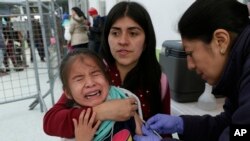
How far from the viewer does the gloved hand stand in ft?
3.35

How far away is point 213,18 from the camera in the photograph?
0.74 m

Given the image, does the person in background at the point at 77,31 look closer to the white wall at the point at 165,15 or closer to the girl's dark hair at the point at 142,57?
the white wall at the point at 165,15

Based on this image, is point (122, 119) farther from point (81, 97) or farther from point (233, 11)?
point (233, 11)

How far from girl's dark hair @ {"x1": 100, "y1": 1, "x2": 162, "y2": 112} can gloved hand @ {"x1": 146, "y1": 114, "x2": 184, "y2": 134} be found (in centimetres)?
10

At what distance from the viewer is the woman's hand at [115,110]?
916mm

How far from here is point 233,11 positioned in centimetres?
75

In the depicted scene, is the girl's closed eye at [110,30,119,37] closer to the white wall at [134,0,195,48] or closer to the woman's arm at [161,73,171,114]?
the woman's arm at [161,73,171,114]

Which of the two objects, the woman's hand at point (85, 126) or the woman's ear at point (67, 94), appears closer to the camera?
the woman's hand at point (85, 126)

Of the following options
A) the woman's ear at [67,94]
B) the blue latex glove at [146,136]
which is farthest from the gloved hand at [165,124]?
the woman's ear at [67,94]

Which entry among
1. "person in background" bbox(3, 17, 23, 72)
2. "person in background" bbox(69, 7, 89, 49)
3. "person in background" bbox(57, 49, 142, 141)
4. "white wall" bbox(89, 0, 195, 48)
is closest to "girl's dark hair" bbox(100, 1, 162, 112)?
"person in background" bbox(57, 49, 142, 141)

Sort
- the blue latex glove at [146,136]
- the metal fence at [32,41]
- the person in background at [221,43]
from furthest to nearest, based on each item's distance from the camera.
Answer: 1. the metal fence at [32,41]
2. the blue latex glove at [146,136]
3. the person in background at [221,43]

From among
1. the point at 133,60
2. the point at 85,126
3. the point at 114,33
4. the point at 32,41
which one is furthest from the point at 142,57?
the point at 32,41

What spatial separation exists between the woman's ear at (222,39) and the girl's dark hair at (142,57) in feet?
1.28

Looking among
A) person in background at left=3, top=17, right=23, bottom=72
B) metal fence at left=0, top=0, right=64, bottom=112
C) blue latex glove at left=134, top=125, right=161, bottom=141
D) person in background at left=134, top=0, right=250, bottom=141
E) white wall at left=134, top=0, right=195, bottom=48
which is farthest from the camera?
person in background at left=3, top=17, right=23, bottom=72
